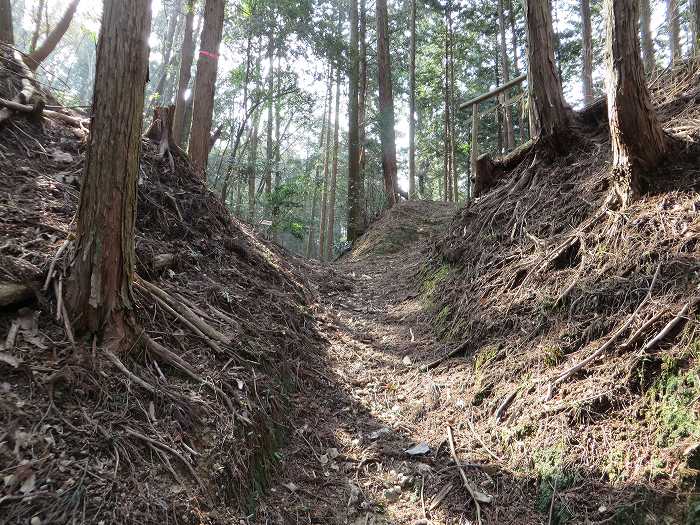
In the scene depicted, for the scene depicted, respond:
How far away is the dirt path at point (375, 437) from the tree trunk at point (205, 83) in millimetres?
3334

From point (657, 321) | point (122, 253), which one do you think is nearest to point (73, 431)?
point (122, 253)

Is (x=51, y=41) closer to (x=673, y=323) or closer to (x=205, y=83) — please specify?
(x=205, y=83)

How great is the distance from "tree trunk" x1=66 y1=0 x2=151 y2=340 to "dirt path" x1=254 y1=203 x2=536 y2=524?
1.72 metres

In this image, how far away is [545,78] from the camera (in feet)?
17.7

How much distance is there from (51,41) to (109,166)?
18.8 feet

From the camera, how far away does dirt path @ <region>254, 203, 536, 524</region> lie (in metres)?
3.08

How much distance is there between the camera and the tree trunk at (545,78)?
5300 millimetres

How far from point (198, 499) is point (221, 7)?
784 cm

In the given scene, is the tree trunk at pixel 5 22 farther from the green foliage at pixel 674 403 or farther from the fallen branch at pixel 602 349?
the green foliage at pixel 674 403

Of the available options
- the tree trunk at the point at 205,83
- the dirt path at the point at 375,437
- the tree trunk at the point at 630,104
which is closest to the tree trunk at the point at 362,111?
the tree trunk at the point at 205,83

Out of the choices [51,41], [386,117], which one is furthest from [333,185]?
[51,41]

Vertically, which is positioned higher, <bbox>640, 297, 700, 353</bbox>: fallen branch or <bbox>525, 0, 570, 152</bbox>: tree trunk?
<bbox>525, 0, 570, 152</bbox>: tree trunk

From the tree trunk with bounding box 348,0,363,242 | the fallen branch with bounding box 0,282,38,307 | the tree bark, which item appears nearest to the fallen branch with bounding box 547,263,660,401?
the fallen branch with bounding box 0,282,38,307

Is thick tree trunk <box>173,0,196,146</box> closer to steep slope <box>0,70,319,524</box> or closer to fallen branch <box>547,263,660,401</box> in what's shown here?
steep slope <box>0,70,319,524</box>
